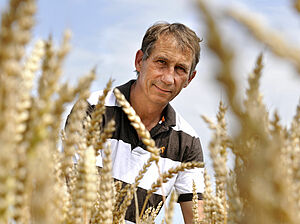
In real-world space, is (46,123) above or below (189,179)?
below

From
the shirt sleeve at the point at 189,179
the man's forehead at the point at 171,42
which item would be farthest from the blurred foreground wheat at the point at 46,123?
the man's forehead at the point at 171,42

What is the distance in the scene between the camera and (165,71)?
3.38 meters

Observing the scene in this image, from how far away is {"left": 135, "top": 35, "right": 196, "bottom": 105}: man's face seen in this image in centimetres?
331

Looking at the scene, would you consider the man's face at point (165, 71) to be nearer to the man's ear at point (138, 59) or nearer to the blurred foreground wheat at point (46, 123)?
the man's ear at point (138, 59)

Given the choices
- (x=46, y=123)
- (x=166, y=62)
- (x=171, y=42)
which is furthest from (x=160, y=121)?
(x=46, y=123)

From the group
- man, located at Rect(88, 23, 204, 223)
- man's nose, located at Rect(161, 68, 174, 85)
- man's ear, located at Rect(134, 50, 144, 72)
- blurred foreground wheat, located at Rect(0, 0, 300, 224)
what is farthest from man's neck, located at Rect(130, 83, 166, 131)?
blurred foreground wheat, located at Rect(0, 0, 300, 224)

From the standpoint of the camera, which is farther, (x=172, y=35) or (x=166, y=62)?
(x=172, y=35)

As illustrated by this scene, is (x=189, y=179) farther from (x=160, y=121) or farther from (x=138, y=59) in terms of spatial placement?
(x=138, y=59)

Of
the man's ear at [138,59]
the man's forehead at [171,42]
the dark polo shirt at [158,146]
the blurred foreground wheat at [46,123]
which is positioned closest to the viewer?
the blurred foreground wheat at [46,123]

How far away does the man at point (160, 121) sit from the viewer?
3.21m

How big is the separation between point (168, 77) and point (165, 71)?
0.31 feet

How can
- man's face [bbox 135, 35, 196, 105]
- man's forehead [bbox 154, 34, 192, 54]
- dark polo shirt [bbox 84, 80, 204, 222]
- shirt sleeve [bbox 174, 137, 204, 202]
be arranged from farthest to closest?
man's forehead [bbox 154, 34, 192, 54]
shirt sleeve [bbox 174, 137, 204, 202]
man's face [bbox 135, 35, 196, 105]
dark polo shirt [bbox 84, 80, 204, 222]

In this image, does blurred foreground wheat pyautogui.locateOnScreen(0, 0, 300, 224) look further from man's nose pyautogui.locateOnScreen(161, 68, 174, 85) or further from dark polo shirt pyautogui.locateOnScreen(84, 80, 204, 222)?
man's nose pyautogui.locateOnScreen(161, 68, 174, 85)

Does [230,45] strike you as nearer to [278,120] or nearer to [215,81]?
[215,81]
